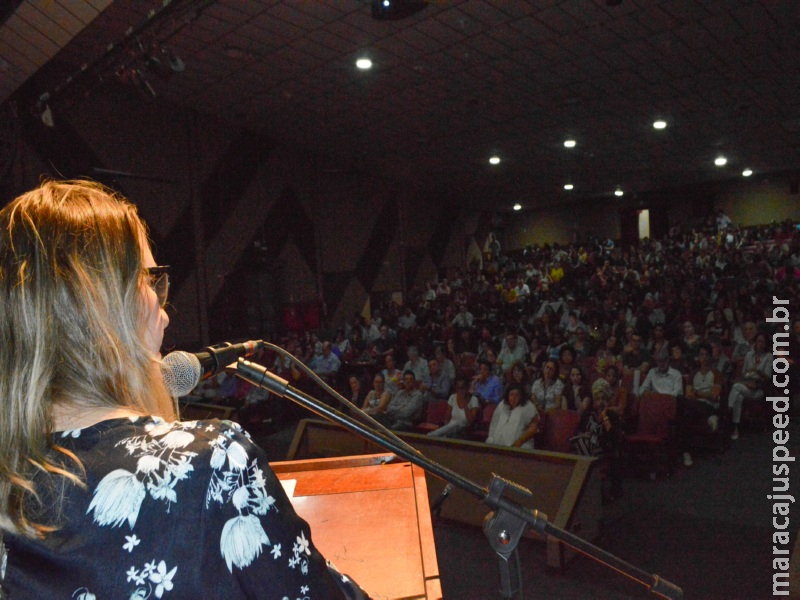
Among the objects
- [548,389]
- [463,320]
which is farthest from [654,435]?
[463,320]

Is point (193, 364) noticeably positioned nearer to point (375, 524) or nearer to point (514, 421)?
point (375, 524)

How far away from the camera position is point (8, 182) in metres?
7.14

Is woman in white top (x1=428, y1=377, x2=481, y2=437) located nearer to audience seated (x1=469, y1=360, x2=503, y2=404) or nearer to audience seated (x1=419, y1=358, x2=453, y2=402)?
audience seated (x1=469, y1=360, x2=503, y2=404)

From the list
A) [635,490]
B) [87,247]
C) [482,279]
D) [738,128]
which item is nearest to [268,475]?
[87,247]

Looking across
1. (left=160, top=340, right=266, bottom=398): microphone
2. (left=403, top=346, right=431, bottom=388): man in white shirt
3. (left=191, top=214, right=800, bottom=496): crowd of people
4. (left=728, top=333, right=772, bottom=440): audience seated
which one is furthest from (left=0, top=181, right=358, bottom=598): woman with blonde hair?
(left=403, top=346, right=431, bottom=388): man in white shirt

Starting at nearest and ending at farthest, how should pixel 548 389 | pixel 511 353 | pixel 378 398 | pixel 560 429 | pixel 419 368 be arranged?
pixel 560 429 → pixel 548 389 → pixel 378 398 → pixel 419 368 → pixel 511 353

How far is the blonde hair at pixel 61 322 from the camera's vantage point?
2.23 feet

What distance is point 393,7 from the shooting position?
Answer: 487cm

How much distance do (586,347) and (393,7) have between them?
4952mm

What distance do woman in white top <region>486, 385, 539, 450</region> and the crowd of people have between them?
11 mm

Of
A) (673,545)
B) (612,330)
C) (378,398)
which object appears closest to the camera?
(673,545)

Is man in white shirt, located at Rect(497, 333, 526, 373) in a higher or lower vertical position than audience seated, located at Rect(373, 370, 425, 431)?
higher

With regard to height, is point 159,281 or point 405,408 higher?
point 159,281

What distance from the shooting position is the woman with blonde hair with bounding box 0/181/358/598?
2.06 ft
